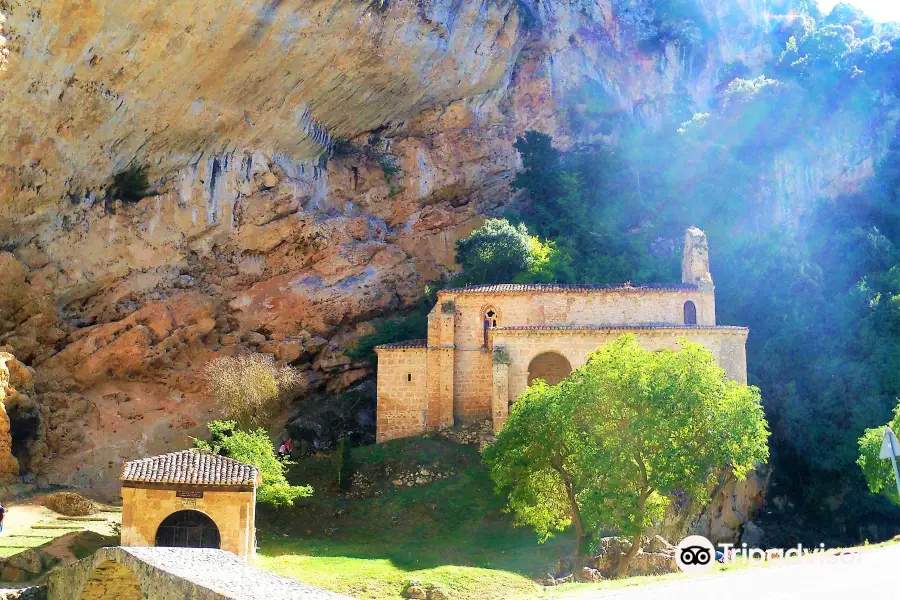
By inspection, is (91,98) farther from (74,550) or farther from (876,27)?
(876,27)

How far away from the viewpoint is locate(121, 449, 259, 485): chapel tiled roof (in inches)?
1069

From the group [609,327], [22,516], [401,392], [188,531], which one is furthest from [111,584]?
[609,327]

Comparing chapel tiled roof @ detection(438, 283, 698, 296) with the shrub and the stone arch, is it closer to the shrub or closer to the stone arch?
the shrub

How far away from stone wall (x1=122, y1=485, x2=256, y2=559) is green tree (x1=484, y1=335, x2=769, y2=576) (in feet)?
26.8

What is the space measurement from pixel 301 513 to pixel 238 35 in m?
21.5

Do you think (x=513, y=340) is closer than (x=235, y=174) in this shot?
Yes

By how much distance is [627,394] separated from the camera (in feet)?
93.5

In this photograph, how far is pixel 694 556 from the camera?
25.2 m

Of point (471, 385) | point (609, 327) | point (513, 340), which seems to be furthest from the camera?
point (471, 385)

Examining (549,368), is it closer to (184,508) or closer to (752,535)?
(752,535)

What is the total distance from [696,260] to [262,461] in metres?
23.1

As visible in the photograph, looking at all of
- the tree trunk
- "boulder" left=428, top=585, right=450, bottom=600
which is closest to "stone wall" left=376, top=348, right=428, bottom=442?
"boulder" left=428, top=585, right=450, bottom=600

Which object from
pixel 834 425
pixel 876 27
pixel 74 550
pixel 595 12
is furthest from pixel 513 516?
pixel 876 27

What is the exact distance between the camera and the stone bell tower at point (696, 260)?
4525 centimetres
